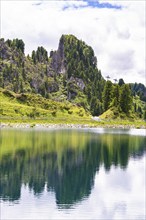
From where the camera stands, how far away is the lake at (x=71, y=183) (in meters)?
37.0

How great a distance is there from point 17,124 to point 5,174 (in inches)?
5387

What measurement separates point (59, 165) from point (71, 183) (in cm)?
1539

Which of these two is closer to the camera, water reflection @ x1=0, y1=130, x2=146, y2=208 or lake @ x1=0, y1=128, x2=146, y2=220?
lake @ x1=0, y1=128, x2=146, y2=220

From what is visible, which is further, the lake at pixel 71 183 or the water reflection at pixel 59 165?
the water reflection at pixel 59 165

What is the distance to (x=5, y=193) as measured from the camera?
4316cm

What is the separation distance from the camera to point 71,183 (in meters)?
50.8

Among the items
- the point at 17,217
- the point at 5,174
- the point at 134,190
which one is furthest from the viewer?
the point at 5,174

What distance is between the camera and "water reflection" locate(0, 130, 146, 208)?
45.8 m

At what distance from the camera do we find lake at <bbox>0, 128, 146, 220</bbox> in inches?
1457

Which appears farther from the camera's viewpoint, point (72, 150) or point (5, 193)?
point (72, 150)

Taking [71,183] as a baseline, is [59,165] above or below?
above

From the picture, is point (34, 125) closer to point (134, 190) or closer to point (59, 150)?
point (59, 150)

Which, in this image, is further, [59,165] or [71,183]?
[59,165]

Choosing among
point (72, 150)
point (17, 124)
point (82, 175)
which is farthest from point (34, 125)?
point (82, 175)
